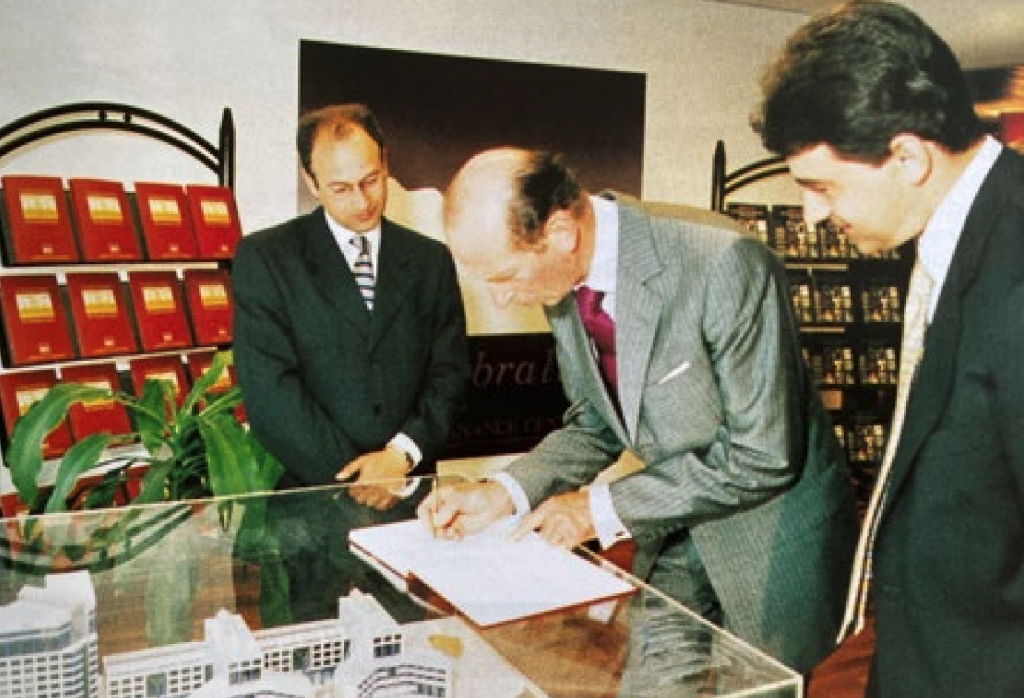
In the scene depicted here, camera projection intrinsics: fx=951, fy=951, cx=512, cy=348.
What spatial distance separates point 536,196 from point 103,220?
6.85ft

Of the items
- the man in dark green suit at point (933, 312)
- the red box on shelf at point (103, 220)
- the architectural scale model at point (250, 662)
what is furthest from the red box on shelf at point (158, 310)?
the man in dark green suit at point (933, 312)

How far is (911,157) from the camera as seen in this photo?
1.19 meters

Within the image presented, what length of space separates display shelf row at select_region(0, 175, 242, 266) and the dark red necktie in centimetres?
200

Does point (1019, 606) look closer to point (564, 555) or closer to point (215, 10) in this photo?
point (564, 555)

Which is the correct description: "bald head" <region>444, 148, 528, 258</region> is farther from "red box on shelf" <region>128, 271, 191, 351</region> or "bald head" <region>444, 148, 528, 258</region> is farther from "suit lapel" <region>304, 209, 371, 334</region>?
"red box on shelf" <region>128, 271, 191, 351</region>

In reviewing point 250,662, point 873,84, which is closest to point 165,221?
point 250,662

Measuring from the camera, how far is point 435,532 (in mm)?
1522

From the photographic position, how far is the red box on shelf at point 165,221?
128 inches

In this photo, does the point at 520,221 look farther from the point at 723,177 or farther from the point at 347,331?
the point at 723,177

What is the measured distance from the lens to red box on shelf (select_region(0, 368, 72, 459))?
2.93 meters

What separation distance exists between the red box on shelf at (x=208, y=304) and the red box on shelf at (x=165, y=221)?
10 cm

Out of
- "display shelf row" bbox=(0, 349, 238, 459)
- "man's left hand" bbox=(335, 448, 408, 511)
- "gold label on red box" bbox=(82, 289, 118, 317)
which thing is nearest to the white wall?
"gold label on red box" bbox=(82, 289, 118, 317)

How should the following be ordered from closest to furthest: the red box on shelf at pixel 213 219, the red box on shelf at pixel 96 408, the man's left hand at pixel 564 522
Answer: the man's left hand at pixel 564 522, the red box on shelf at pixel 96 408, the red box on shelf at pixel 213 219

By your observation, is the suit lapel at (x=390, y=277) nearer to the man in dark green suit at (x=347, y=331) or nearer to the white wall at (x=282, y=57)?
the man in dark green suit at (x=347, y=331)
